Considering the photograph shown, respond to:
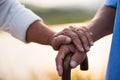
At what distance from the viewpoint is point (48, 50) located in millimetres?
1896

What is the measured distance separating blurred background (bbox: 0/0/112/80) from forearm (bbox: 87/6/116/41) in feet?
2.51

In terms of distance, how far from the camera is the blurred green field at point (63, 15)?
1840mm

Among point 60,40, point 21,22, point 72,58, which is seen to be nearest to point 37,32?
point 21,22

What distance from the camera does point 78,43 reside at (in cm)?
93

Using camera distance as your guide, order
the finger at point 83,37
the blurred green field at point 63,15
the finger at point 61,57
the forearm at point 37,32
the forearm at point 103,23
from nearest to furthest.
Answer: the finger at point 61,57
the finger at point 83,37
the forearm at point 103,23
the forearm at point 37,32
the blurred green field at point 63,15

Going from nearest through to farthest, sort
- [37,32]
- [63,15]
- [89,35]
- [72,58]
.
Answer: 1. [72,58]
2. [89,35]
3. [37,32]
4. [63,15]

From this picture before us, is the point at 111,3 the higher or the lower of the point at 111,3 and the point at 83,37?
the higher

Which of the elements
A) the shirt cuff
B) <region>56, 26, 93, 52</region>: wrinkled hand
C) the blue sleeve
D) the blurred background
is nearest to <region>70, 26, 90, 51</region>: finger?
<region>56, 26, 93, 52</region>: wrinkled hand

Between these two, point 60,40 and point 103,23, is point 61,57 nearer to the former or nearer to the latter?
point 60,40

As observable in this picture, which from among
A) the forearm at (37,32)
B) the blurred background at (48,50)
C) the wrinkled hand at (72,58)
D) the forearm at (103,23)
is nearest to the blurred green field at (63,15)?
the blurred background at (48,50)

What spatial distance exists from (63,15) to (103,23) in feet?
2.68

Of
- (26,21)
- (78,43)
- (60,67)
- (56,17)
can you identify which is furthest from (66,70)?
(56,17)

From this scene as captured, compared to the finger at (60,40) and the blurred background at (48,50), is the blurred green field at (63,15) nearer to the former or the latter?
the blurred background at (48,50)

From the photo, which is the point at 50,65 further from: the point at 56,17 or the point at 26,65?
the point at 56,17
